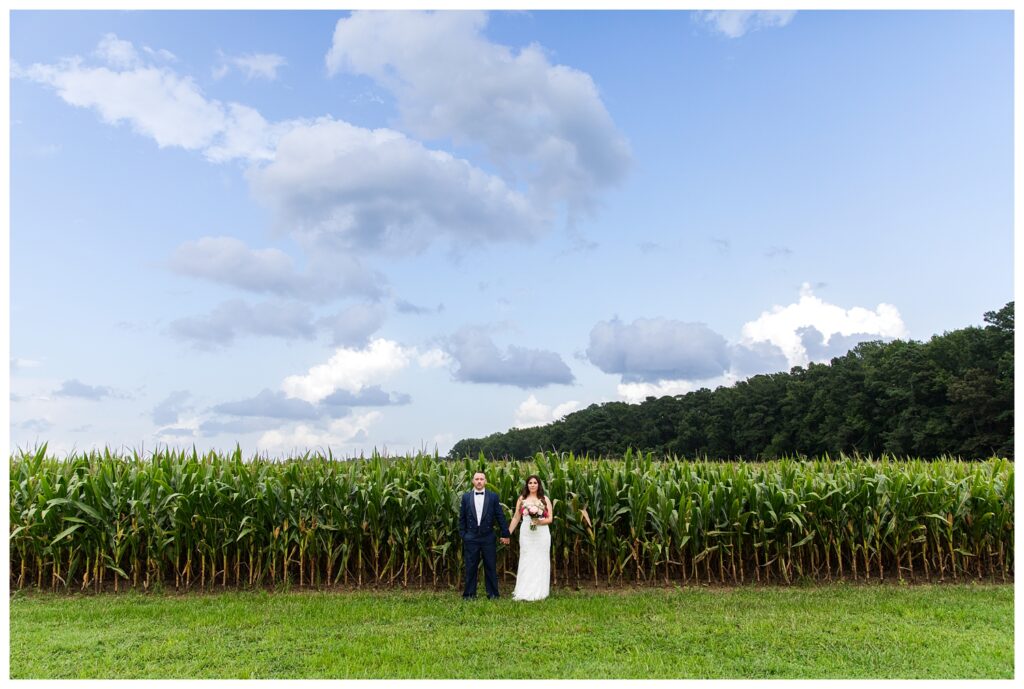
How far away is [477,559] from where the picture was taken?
365 inches

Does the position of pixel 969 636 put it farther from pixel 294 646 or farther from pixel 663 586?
pixel 294 646

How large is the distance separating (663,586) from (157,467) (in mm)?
Answer: 7453

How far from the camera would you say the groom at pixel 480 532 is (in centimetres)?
921

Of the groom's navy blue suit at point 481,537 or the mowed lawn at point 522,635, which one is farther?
the groom's navy blue suit at point 481,537

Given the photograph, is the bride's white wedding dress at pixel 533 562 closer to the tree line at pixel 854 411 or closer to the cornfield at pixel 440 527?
the cornfield at pixel 440 527

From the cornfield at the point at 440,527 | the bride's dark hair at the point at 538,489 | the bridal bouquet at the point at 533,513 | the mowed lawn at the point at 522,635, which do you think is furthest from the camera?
the cornfield at the point at 440,527

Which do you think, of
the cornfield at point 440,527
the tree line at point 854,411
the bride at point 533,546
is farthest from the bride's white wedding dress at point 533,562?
the tree line at point 854,411

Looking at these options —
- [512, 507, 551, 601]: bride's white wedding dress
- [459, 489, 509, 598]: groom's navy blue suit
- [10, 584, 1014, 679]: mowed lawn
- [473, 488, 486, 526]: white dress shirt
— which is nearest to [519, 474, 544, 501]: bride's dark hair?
[512, 507, 551, 601]: bride's white wedding dress

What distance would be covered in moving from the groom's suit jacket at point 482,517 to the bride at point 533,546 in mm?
204

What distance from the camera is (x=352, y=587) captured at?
1009 cm

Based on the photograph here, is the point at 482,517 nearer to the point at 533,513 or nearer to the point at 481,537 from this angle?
the point at 481,537

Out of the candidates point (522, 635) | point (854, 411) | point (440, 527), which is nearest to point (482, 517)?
point (440, 527)

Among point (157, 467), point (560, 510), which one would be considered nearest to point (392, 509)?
point (560, 510)

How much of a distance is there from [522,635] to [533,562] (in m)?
1.70
